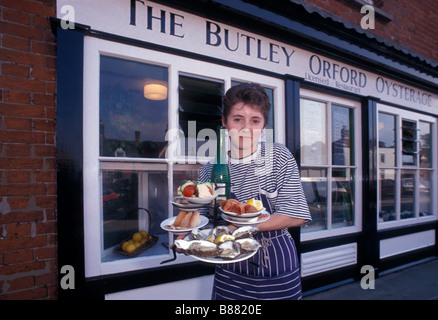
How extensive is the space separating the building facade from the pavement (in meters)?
0.15

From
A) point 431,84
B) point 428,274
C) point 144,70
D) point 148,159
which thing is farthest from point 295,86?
point 428,274

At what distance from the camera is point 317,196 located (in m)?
Result: 3.37

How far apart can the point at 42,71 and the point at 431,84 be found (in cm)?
617

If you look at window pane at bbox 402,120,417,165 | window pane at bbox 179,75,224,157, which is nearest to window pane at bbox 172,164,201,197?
window pane at bbox 179,75,224,157

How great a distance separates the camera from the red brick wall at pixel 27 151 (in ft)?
5.49

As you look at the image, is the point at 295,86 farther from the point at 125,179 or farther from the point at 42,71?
the point at 42,71

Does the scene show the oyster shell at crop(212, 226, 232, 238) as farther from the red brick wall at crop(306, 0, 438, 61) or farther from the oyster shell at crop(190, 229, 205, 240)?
the red brick wall at crop(306, 0, 438, 61)

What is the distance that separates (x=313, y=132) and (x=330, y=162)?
531 mm

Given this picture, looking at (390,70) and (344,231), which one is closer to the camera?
(344,231)

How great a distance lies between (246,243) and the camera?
1.29m

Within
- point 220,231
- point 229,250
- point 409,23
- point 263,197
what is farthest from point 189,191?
point 409,23

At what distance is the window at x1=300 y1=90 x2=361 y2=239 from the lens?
3.26m

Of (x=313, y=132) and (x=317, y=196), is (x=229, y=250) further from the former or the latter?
(x=313, y=132)

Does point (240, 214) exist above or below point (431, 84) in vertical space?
below
